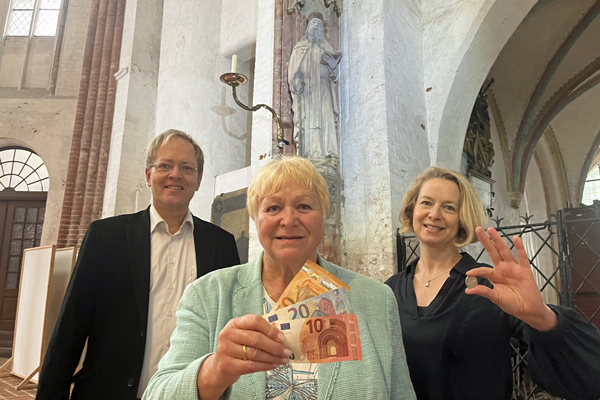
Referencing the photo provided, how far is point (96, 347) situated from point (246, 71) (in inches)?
250

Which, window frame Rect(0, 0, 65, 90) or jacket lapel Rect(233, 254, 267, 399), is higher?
window frame Rect(0, 0, 65, 90)

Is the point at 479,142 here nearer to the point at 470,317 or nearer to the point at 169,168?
the point at 470,317

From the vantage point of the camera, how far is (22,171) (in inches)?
420

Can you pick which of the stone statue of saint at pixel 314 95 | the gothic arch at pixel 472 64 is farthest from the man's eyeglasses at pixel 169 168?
the gothic arch at pixel 472 64

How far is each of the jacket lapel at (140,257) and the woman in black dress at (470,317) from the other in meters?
1.07

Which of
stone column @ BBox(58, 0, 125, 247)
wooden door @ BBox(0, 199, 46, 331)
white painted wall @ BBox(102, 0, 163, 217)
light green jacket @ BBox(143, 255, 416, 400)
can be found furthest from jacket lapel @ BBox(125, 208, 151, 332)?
wooden door @ BBox(0, 199, 46, 331)

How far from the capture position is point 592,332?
1.46 metres

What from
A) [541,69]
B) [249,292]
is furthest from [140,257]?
[541,69]

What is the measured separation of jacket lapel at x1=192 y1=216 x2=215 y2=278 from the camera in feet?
6.56

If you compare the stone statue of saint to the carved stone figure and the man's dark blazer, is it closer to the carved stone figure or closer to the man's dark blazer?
the man's dark blazer

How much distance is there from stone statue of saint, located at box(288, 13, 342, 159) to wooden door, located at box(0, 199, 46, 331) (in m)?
8.29

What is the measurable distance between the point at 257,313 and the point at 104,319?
2.72ft

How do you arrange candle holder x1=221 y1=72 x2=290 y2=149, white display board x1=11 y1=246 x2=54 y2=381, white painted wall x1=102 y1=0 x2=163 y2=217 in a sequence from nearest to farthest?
candle holder x1=221 y1=72 x2=290 y2=149 < white display board x1=11 y1=246 x2=54 y2=381 < white painted wall x1=102 y1=0 x2=163 y2=217

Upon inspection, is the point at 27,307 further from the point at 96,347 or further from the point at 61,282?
the point at 96,347
